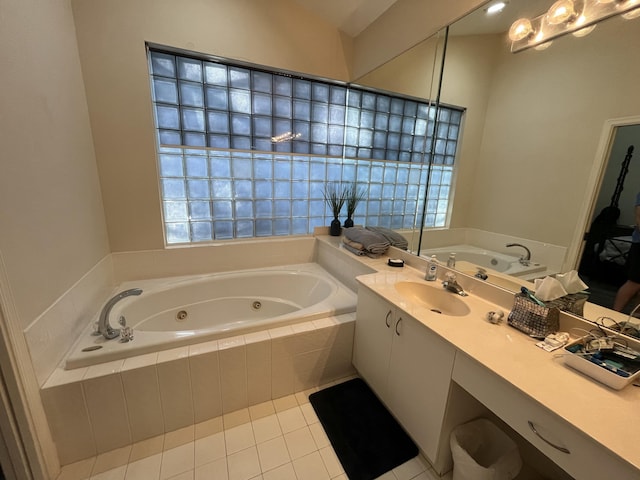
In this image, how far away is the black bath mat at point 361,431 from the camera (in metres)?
1.29

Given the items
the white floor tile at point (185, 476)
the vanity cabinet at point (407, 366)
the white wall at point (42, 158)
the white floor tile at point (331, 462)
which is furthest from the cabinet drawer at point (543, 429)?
the white wall at point (42, 158)

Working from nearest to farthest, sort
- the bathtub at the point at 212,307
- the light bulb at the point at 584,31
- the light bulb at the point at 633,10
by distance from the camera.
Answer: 1. the light bulb at the point at 633,10
2. the light bulb at the point at 584,31
3. the bathtub at the point at 212,307

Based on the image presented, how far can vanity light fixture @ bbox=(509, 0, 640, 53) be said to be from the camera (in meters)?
0.98

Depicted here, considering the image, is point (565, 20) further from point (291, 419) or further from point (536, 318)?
point (291, 419)

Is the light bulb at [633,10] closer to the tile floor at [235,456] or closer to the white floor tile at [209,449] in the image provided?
the tile floor at [235,456]

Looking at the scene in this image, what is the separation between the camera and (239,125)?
222cm

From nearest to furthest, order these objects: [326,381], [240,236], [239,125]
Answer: [326,381]
[239,125]
[240,236]

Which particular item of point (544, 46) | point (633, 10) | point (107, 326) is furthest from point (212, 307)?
point (633, 10)

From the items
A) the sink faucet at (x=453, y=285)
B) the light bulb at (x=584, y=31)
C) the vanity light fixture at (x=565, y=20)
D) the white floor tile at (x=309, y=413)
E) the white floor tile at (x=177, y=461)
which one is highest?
the vanity light fixture at (x=565, y=20)

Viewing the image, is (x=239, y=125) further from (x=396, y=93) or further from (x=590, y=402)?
(x=590, y=402)

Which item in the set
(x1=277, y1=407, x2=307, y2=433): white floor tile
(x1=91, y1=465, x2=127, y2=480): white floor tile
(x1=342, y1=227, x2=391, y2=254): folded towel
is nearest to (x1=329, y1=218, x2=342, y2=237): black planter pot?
(x1=342, y1=227, x2=391, y2=254): folded towel

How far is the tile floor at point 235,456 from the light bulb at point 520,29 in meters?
2.17

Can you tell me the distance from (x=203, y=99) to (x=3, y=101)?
1.24m

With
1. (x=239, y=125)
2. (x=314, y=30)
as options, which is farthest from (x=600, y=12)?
(x=239, y=125)
